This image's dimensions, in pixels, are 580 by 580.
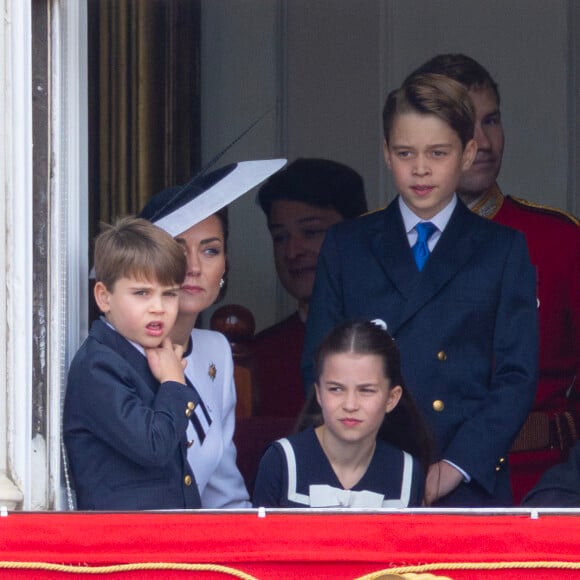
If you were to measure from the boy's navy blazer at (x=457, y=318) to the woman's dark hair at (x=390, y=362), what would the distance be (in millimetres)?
39

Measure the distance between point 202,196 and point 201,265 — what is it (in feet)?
0.43

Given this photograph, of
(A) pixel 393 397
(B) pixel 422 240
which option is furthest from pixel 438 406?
(B) pixel 422 240

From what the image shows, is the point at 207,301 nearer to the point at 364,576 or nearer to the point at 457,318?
the point at 457,318

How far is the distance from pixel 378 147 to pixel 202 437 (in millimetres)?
1522

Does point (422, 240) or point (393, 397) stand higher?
point (422, 240)

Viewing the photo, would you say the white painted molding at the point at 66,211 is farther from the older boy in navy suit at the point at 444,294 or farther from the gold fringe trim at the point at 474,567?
the gold fringe trim at the point at 474,567

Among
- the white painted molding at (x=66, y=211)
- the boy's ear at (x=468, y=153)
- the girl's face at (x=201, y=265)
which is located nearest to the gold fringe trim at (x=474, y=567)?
the white painted molding at (x=66, y=211)

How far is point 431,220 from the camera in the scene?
12.1 feet

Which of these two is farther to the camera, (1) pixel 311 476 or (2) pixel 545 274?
(2) pixel 545 274

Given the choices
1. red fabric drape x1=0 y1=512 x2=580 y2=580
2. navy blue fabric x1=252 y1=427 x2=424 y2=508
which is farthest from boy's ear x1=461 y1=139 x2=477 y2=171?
red fabric drape x1=0 y1=512 x2=580 y2=580

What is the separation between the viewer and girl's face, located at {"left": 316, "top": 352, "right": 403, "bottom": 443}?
345cm

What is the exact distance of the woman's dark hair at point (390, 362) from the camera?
349cm

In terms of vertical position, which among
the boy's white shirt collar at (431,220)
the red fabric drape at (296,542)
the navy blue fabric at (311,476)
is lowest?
the red fabric drape at (296,542)

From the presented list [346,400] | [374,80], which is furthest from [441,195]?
[374,80]
